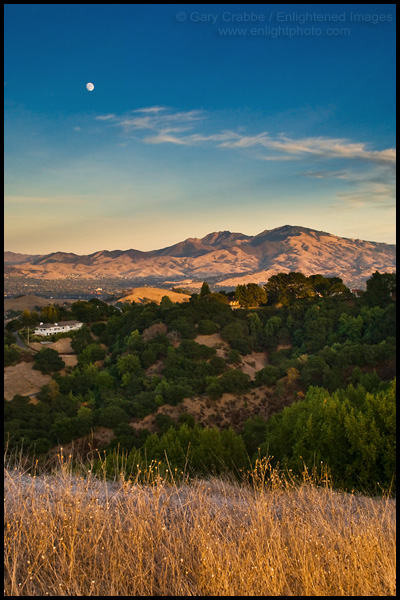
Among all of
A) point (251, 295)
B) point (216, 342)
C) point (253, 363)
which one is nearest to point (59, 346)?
point (216, 342)

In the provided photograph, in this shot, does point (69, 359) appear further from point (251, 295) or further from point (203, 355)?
point (251, 295)

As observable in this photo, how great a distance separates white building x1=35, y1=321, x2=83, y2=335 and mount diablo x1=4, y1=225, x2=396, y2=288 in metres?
20.2

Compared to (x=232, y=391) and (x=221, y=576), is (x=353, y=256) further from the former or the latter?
(x=221, y=576)

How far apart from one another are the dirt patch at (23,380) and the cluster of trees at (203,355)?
1176 mm

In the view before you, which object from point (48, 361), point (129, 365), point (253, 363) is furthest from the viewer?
point (253, 363)

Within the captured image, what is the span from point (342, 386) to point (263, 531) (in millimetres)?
46676

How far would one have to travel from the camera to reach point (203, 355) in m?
62.3

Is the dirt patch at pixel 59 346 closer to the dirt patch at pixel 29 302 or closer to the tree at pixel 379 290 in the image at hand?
the dirt patch at pixel 29 302

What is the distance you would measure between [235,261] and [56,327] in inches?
2498

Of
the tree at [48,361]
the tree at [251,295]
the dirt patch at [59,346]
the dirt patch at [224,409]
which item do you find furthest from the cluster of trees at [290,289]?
the tree at [48,361]

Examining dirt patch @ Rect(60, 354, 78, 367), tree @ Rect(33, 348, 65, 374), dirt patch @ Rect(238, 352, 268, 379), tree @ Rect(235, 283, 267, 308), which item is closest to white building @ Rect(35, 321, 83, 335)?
dirt patch @ Rect(60, 354, 78, 367)

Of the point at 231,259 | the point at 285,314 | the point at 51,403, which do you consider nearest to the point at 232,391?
the point at 51,403

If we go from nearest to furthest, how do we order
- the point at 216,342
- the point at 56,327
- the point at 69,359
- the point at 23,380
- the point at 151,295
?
the point at 23,380
the point at 216,342
the point at 69,359
the point at 56,327
the point at 151,295

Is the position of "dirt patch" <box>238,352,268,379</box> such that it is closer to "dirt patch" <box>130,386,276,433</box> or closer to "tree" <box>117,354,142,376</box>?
"dirt patch" <box>130,386,276,433</box>
